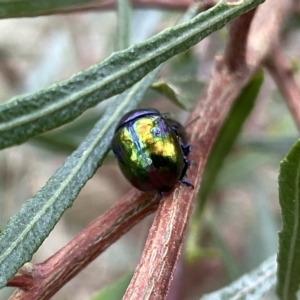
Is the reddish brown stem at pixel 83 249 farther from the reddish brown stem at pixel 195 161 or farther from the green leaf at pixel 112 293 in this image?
the green leaf at pixel 112 293

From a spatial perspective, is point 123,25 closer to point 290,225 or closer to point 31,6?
point 31,6

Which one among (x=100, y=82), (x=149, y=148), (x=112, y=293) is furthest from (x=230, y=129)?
(x=100, y=82)

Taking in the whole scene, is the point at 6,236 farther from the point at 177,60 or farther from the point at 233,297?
the point at 177,60

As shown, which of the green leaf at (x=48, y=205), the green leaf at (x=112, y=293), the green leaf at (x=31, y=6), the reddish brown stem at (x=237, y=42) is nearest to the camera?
the green leaf at (x=48, y=205)

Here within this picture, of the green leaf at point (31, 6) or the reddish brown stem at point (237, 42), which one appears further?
the green leaf at point (31, 6)

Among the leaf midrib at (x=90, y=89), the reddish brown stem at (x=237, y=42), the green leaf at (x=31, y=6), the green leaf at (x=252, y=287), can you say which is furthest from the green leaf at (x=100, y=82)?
the green leaf at (x=252, y=287)

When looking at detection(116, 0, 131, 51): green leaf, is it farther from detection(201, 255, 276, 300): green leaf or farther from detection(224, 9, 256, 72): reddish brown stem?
detection(201, 255, 276, 300): green leaf
